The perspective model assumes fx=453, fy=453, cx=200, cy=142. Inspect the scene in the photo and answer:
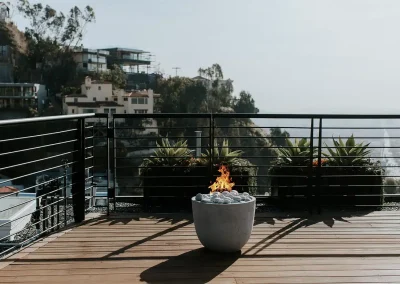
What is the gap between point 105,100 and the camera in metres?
58.1

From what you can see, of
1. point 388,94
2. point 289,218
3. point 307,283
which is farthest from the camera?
point 388,94

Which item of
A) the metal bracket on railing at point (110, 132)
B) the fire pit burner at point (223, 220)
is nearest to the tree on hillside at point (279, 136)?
the fire pit burner at point (223, 220)

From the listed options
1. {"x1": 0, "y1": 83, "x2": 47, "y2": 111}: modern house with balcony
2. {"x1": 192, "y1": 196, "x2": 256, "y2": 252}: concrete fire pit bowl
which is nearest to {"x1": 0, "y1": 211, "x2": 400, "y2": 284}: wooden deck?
{"x1": 192, "y1": 196, "x2": 256, "y2": 252}: concrete fire pit bowl

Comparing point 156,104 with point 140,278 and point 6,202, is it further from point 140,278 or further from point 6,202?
point 140,278

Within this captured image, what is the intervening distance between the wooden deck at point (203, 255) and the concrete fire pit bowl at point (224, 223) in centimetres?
9

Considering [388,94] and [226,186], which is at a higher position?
[388,94]

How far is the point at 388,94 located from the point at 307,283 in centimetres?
1303

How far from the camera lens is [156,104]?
57969 mm

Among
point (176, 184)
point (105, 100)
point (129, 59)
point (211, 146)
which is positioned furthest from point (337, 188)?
point (129, 59)

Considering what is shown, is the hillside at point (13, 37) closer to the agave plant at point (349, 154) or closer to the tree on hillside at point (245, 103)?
the tree on hillside at point (245, 103)

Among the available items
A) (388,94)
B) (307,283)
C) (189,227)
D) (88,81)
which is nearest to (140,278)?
(307,283)

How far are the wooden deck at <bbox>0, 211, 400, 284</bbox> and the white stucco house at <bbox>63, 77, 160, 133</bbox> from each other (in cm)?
4932

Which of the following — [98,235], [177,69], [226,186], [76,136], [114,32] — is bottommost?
[98,235]

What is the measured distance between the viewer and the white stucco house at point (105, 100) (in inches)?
2163
